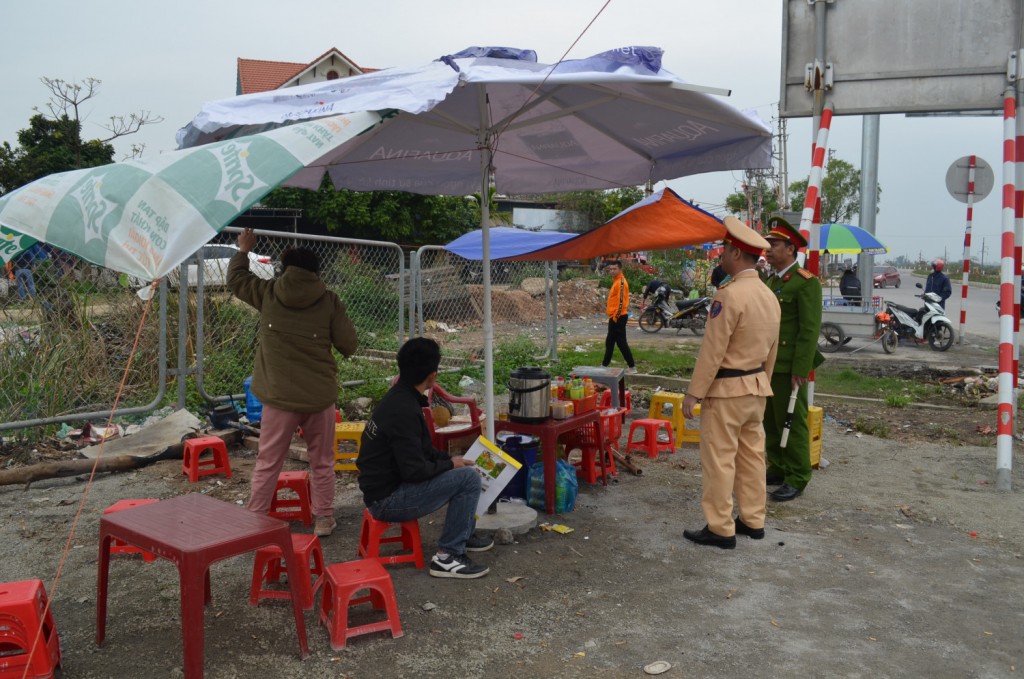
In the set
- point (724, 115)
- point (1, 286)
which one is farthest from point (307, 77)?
point (724, 115)

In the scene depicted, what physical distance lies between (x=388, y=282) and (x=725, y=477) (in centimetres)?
600

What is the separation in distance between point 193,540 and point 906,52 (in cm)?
604

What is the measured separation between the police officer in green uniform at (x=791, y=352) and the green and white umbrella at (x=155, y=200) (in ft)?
11.6

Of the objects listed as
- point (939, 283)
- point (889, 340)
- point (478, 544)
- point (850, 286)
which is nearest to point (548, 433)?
point (478, 544)

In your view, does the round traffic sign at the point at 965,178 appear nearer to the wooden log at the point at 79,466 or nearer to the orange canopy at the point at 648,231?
the orange canopy at the point at 648,231

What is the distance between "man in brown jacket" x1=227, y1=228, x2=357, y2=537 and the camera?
14.5 feet

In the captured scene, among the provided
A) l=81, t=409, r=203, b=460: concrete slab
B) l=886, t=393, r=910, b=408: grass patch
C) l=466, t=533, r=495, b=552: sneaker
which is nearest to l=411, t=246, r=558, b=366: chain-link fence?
l=81, t=409, r=203, b=460: concrete slab

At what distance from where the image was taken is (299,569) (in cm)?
363

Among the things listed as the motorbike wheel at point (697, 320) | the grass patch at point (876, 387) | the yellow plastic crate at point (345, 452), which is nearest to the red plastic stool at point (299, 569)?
the yellow plastic crate at point (345, 452)

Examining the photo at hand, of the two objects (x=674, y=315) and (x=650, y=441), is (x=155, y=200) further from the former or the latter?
(x=674, y=315)

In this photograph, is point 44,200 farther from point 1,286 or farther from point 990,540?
point 990,540

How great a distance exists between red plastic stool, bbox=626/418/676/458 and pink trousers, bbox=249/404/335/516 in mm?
3051

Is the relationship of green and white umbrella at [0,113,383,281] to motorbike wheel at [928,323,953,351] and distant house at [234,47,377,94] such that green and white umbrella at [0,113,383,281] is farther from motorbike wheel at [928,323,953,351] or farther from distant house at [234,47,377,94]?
distant house at [234,47,377,94]

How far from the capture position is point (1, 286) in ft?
20.8
